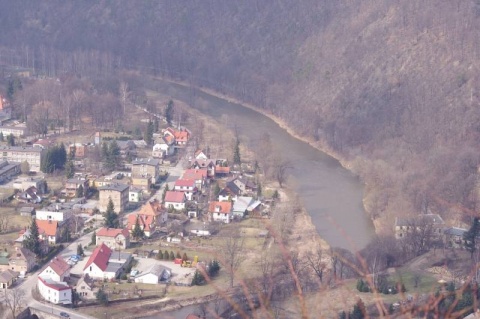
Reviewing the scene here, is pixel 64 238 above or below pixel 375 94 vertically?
below

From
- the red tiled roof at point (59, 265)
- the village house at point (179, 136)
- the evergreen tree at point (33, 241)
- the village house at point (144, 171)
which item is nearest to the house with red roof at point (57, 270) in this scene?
the red tiled roof at point (59, 265)

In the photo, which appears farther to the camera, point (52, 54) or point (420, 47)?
point (52, 54)

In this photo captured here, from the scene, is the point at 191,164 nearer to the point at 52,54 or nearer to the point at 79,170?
the point at 79,170

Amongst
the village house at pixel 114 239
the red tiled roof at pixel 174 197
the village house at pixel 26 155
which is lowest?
the village house at pixel 114 239

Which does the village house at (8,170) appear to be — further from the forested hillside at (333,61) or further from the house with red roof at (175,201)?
the forested hillside at (333,61)

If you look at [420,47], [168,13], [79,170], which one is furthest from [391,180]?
[168,13]

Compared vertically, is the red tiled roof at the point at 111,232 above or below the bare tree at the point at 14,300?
above

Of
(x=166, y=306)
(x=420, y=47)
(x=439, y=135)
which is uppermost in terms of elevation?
(x=420, y=47)

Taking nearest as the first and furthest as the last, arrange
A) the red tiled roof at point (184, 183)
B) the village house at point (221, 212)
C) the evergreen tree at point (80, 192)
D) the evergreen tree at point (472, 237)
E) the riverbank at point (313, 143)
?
the evergreen tree at point (472, 237), the village house at point (221, 212), the riverbank at point (313, 143), the evergreen tree at point (80, 192), the red tiled roof at point (184, 183)
